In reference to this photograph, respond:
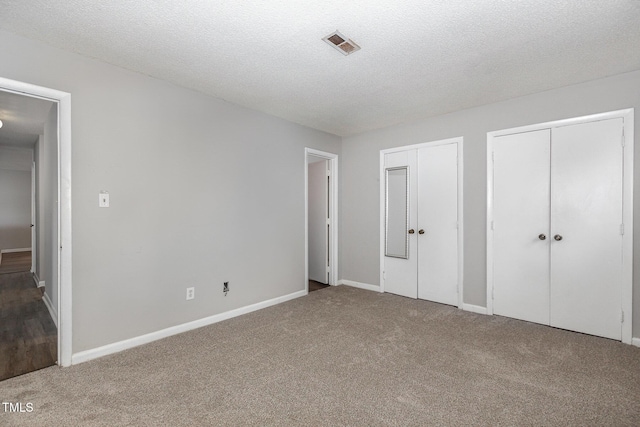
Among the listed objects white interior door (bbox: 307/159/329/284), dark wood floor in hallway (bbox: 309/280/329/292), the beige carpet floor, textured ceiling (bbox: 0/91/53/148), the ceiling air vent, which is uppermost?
the ceiling air vent

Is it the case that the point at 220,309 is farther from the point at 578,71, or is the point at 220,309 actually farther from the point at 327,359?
the point at 578,71

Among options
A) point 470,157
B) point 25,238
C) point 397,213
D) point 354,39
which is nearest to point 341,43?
point 354,39

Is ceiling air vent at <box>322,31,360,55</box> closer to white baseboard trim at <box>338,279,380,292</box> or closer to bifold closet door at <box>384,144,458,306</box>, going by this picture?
bifold closet door at <box>384,144,458,306</box>

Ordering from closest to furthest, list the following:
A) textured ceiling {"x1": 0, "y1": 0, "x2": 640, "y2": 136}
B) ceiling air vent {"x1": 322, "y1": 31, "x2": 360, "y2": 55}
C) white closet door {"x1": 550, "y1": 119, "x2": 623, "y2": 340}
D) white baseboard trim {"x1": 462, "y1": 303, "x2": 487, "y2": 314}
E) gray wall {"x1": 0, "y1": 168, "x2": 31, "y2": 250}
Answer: textured ceiling {"x1": 0, "y1": 0, "x2": 640, "y2": 136}, ceiling air vent {"x1": 322, "y1": 31, "x2": 360, "y2": 55}, white closet door {"x1": 550, "y1": 119, "x2": 623, "y2": 340}, white baseboard trim {"x1": 462, "y1": 303, "x2": 487, "y2": 314}, gray wall {"x1": 0, "y1": 168, "x2": 31, "y2": 250}

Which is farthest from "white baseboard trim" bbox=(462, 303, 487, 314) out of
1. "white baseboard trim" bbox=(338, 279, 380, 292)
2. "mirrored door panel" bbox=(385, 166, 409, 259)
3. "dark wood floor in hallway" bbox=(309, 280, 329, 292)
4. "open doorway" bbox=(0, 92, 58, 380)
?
"open doorway" bbox=(0, 92, 58, 380)

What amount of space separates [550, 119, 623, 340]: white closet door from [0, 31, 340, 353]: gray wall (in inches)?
127

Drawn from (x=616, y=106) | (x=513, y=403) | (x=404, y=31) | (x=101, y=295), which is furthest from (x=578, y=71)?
(x=101, y=295)

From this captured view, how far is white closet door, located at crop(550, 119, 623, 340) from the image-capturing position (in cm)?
282

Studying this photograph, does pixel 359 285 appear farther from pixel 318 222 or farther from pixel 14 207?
pixel 14 207

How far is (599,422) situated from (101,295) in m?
3.64

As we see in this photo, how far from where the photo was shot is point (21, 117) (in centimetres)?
376

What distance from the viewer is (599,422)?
1694 mm

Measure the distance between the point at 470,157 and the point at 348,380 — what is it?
9.82 feet


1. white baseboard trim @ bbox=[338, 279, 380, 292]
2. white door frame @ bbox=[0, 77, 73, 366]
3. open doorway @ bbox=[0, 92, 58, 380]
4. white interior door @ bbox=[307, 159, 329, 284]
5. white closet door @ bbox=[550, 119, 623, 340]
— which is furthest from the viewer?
white interior door @ bbox=[307, 159, 329, 284]
